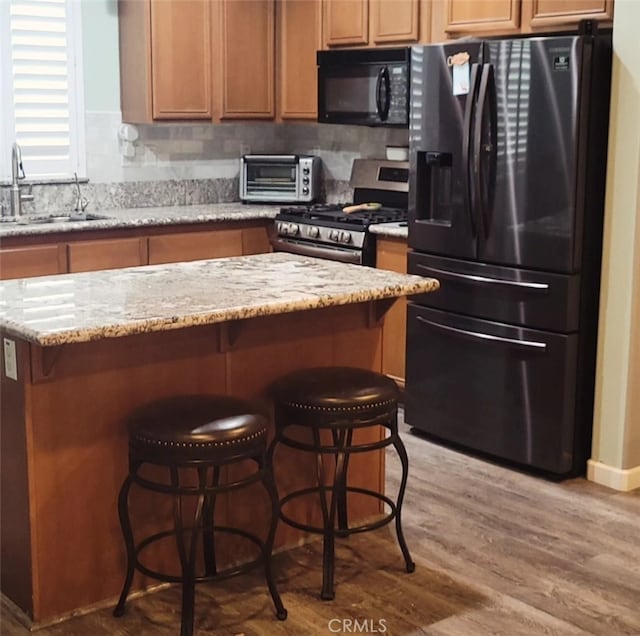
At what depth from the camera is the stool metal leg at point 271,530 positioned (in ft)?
9.20

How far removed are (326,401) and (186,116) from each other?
2911 mm

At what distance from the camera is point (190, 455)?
8.59ft

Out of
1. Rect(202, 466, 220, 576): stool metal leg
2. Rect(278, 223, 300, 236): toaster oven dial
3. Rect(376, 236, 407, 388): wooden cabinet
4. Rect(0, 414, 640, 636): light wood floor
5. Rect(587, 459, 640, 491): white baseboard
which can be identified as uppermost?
Rect(278, 223, 300, 236): toaster oven dial

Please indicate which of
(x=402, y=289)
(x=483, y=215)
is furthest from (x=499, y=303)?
(x=402, y=289)

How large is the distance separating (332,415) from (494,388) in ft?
4.71

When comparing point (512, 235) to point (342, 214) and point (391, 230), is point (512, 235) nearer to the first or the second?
point (391, 230)

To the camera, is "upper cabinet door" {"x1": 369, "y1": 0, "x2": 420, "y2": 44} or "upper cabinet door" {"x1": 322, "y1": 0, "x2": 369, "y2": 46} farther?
"upper cabinet door" {"x1": 322, "y1": 0, "x2": 369, "y2": 46}

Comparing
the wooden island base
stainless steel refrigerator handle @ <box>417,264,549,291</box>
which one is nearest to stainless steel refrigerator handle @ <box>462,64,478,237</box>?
stainless steel refrigerator handle @ <box>417,264,549,291</box>

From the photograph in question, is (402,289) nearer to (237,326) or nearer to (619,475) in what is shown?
(237,326)

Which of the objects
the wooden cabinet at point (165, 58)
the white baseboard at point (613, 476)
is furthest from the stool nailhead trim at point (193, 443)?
the wooden cabinet at point (165, 58)

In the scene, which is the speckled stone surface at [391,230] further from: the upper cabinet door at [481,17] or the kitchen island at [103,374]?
the kitchen island at [103,374]

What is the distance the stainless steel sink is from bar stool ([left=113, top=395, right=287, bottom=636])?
240 centimetres

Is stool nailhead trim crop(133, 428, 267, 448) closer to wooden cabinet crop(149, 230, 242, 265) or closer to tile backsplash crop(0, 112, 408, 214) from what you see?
wooden cabinet crop(149, 230, 242, 265)

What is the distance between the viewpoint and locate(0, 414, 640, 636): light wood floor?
2.88m
